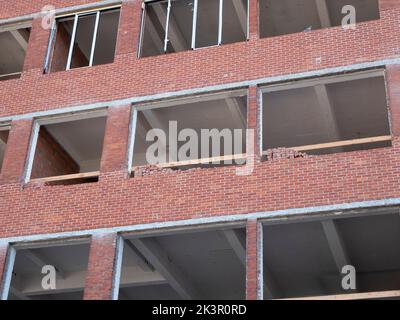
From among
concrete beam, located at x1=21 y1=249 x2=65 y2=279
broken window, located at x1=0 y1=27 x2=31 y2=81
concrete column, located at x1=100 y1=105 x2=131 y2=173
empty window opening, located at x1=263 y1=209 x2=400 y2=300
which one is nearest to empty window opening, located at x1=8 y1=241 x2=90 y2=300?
concrete beam, located at x1=21 y1=249 x2=65 y2=279

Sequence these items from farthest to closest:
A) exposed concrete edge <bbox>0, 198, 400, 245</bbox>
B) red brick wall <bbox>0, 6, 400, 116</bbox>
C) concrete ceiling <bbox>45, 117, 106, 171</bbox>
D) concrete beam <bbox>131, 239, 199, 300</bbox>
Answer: concrete ceiling <bbox>45, 117, 106, 171</bbox>
concrete beam <bbox>131, 239, 199, 300</bbox>
red brick wall <bbox>0, 6, 400, 116</bbox>
exposed concrete edge <bbox>0, 198, 400, 245</bbox>

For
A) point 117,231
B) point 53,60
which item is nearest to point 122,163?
point 117,231

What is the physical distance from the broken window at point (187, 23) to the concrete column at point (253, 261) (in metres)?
6.03

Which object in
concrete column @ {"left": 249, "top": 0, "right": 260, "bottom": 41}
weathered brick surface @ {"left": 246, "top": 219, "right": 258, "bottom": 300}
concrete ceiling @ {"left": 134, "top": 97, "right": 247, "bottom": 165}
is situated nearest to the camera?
weathered brick surface @ {"left": 246, "top": 219, "right": 258, "bottom": 300}

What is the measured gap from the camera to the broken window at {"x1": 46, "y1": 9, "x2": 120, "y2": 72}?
20.2 m

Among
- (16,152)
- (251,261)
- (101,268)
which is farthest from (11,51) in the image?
(251,261)

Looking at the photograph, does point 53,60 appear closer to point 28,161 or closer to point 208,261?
point 28,161

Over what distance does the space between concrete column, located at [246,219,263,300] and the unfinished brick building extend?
0.09ft

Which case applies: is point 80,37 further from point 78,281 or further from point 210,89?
point 78,281

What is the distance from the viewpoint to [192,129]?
2066 cm

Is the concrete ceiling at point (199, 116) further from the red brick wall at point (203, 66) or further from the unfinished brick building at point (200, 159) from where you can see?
the red brick wall at point (203, 66)

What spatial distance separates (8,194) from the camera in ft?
59.0

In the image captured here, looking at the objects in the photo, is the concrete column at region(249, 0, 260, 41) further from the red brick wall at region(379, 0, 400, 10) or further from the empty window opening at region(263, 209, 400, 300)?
the empty window opening at region(263, 209, 400, 300)

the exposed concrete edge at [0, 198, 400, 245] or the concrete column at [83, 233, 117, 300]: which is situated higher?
the exposed concrete edge at [0, 198, 400, 245]
